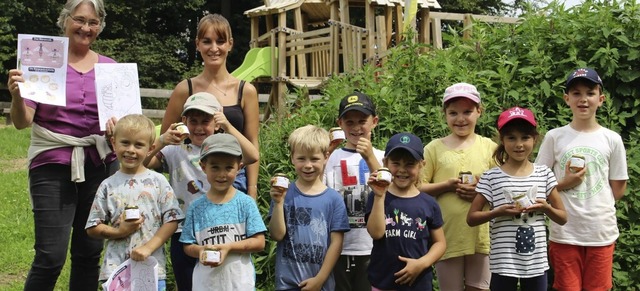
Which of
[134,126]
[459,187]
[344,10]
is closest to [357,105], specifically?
[459,187]

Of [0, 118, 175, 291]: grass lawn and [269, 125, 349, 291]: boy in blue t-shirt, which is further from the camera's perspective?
[0, 118, 175, 291]: grass lawn

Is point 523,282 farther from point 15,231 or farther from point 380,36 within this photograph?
point 380,36

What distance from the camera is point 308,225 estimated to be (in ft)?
13.6

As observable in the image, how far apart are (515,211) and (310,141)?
1240mm

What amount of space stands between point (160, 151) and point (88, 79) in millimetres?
687

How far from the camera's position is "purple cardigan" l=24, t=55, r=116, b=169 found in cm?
436

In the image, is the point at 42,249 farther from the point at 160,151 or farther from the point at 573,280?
the point at 573,280

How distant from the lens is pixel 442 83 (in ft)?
19.8

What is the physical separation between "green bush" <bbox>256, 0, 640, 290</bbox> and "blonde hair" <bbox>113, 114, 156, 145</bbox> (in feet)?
5.61

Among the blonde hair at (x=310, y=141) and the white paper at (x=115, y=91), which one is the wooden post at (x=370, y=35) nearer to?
the white paper at (x=115, y=91)

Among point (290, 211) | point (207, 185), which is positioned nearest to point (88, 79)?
point (207, 185)

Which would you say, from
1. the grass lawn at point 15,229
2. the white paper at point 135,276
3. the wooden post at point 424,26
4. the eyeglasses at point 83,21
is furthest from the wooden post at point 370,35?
the white paper at point 135,276

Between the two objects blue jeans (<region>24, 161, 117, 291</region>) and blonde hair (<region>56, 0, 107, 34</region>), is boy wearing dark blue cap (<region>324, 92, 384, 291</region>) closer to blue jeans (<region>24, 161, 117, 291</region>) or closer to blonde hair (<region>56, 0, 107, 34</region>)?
blue jeans (<region>24, 161, 117, 291</region>)

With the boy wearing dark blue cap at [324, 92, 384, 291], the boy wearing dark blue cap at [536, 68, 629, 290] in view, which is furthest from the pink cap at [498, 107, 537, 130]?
the boy wearing dark blue cap at [324, 92, 384, 291]
